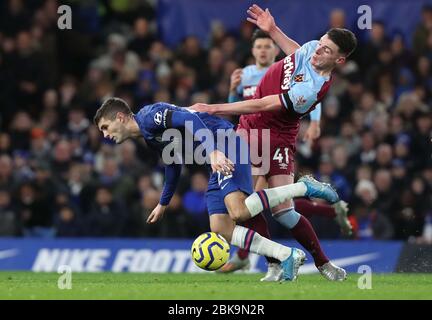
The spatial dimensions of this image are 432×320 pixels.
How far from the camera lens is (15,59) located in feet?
60.2

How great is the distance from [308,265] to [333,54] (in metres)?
5.08

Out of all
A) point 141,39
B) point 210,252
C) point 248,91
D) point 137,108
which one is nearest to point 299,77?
point 210,252

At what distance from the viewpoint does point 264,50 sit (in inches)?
500

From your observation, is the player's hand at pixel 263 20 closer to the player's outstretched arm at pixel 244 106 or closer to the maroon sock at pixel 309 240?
the player's outstretched arm at pixel 244 106

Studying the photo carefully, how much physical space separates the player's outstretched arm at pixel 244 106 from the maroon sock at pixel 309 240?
128cm

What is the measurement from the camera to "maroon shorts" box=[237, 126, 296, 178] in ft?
36.5

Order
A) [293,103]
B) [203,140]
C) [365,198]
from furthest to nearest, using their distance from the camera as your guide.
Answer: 1. [365,198]
2. [293,103]
3. [203,140]

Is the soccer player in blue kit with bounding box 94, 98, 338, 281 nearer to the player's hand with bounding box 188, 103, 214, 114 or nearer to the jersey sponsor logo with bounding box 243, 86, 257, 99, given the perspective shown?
the player's hand with bounding box 188, 103, 214, 114

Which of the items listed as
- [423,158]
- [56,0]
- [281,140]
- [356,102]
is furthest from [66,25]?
[281,140]

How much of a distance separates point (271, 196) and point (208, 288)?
1027mm

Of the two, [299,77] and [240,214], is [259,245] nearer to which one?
[240,214]

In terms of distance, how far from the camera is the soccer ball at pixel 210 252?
10.3 meters

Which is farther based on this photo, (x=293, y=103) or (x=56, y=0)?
(x=56, y=0)

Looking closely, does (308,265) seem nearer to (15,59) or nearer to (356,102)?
(356,102)
